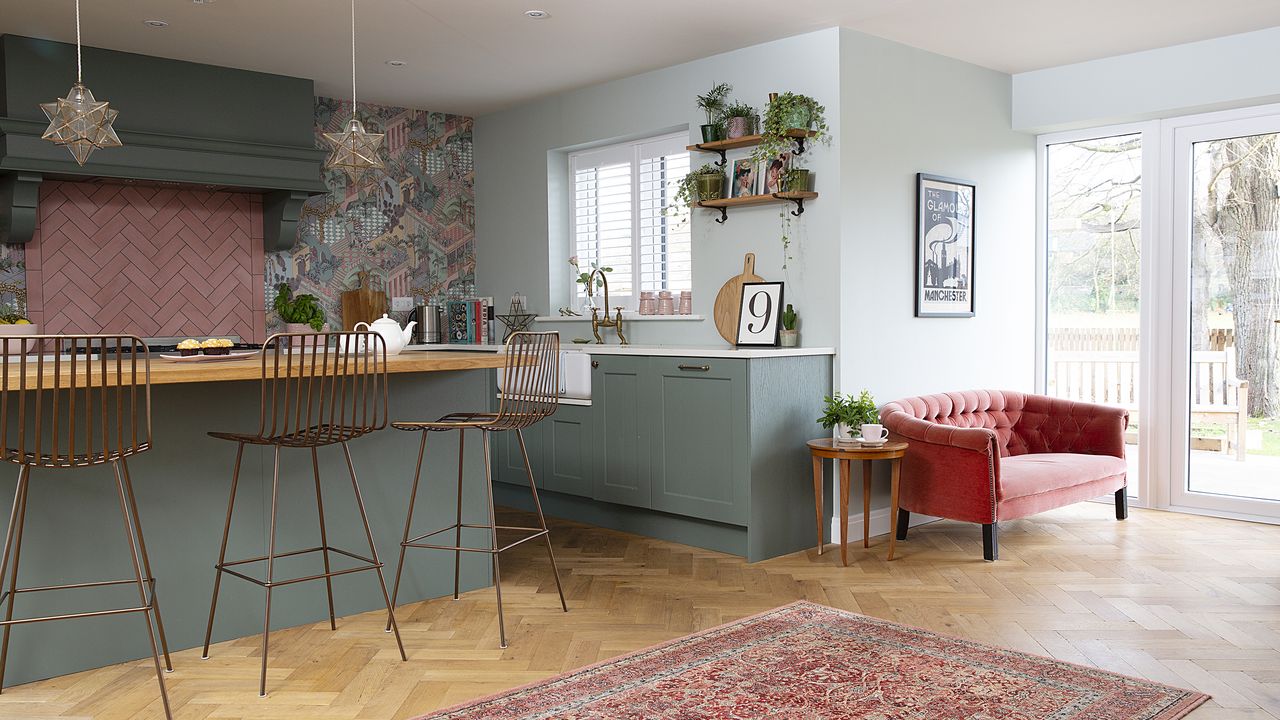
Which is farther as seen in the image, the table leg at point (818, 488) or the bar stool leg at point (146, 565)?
the table leg at point (818, 488)

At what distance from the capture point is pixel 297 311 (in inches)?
235

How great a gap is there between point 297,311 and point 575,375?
1.78 meters

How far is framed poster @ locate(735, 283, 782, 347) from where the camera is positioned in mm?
5184

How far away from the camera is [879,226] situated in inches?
205

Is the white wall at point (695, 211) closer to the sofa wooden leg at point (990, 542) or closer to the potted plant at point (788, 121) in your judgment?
the potted plant at point (788, 121)

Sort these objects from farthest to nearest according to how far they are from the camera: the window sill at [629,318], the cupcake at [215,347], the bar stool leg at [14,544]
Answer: the window sill at [629,318], the cupcake at [215,347], the bar stool leg at [14,544]

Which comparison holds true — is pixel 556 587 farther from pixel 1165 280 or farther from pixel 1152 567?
pixel 1165 280

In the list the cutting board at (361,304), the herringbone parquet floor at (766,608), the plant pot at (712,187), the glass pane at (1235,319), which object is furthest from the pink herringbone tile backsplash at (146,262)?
the glass pane at (1235,319)

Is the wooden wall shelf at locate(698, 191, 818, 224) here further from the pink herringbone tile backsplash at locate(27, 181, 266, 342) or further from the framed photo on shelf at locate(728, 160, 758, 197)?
the pink herringbone tile backsplash at locate(27, 181, 266, 342)

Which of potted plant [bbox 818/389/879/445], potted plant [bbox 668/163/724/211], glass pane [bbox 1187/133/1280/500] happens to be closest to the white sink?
potted plant [bbox 668/163/724/211]

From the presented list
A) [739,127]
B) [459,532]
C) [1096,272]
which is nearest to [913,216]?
[739,127]

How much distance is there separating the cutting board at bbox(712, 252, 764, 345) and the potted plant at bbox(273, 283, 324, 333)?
7.70ft

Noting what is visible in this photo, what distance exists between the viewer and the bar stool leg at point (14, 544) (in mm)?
2781

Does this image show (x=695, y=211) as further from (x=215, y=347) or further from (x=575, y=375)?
(x=215, y=347)
